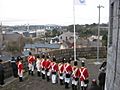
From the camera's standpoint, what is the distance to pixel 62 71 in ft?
50.3

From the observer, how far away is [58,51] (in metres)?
24.5

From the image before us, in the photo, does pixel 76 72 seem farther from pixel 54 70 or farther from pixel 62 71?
pixel 54 70

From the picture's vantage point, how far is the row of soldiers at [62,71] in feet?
45.5

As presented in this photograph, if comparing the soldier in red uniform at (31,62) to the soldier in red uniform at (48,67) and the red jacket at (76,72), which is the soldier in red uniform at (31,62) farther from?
the red jacket at (76,72)

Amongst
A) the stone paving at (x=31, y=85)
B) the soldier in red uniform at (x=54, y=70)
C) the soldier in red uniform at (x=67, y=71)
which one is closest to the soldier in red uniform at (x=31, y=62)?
the stone paving at (x=31, y=85)

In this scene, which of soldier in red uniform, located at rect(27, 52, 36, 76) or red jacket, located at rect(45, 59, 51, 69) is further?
soldier in red uniform, located at rect(27, 52, 36, 76)

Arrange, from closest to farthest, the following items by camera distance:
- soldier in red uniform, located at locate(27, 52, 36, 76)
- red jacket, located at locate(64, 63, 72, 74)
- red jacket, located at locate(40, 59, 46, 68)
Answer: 1. red jacket, located at locate(64, 63, 72, 74)
2. red jacket, located at locate(40, 59, 46, 68)
3. soldier in red uniform, located at locate(27, 52, 36, 76)

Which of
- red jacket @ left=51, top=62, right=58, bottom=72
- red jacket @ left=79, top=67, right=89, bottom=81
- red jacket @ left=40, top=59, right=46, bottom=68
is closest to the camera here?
red jacket @ left=79, top=67, right=89, bottom=81

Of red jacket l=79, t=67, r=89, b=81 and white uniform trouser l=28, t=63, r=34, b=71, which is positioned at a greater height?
red jacket l=79, t=67, r=89, b=81

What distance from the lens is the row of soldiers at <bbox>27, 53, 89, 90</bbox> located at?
546 inches

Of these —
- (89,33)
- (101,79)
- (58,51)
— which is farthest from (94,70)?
(89,33)

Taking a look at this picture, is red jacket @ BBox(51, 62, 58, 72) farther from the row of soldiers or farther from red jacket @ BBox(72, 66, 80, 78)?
red jacket @ BBox(72, 66, 80, 78)

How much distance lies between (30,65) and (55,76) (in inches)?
90.4

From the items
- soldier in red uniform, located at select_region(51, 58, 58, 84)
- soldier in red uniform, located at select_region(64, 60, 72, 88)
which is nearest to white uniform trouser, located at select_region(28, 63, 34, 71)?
soldier in red uniform, located at select_region(51, 58, 58, 84)
